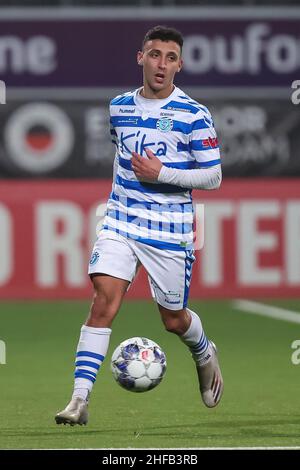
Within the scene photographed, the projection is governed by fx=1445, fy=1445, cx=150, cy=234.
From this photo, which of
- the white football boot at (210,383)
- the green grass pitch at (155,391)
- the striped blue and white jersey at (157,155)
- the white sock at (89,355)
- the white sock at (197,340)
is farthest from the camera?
the white football boot at (210,383)

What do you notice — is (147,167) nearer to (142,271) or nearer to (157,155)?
(157,155)

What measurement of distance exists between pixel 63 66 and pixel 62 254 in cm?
328

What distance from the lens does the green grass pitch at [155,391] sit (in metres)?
7.65

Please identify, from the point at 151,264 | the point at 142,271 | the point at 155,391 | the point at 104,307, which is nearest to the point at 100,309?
the point at 104,307

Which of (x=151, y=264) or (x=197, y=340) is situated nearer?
(x=151, y=264)

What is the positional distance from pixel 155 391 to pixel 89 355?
204cm

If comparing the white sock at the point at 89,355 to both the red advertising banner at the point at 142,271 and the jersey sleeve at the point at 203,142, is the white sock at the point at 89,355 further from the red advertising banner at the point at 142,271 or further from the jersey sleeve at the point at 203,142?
the red advertising banner at the point at 142,271

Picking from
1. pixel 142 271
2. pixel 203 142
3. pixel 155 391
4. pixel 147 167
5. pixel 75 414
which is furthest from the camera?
pixel 142 271

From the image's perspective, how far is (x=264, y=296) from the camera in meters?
16.8

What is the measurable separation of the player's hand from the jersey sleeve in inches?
Answer: 9.4

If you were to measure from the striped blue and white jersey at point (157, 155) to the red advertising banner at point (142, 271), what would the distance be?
8.06 metres

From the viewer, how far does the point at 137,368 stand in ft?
27.2

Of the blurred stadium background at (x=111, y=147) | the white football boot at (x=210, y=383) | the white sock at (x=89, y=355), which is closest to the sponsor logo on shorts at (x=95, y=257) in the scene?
the white sock at (x=89, y=355)
